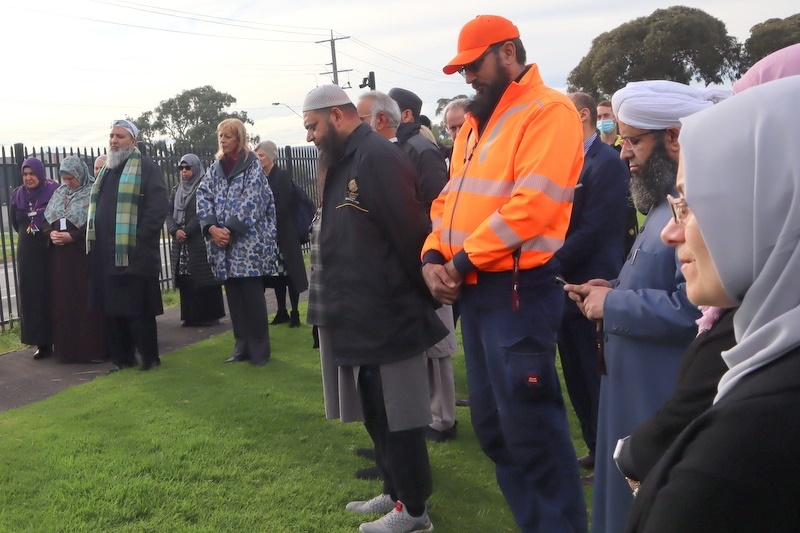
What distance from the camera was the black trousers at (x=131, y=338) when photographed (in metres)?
7.71

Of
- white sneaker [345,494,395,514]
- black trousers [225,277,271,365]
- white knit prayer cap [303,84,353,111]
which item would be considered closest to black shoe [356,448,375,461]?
white sneaker [345,494,395,514]

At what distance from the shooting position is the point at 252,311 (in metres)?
7.73

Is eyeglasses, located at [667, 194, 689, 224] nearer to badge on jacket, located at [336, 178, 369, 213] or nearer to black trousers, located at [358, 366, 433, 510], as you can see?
badge on jacket, located at [336, 178, 369, 213]

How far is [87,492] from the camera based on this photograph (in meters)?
4.59

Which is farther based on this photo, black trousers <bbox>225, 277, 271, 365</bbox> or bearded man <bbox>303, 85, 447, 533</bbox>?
black trousers <bbox>225, 277, 271, 365</bbox>

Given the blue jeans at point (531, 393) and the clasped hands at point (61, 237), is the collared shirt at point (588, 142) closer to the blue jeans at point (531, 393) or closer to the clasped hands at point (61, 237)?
the blue jeans at point (531, 393)

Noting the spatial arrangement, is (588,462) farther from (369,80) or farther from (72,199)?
(369,80)

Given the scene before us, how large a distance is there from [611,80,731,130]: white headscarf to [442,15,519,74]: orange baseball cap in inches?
25.8

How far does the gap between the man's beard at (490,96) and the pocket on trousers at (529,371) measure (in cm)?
101

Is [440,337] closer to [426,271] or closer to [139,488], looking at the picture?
[426,271]

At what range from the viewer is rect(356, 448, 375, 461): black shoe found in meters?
5.18

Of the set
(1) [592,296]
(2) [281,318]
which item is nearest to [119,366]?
(2) [281,318]

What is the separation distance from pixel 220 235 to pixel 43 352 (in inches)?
109

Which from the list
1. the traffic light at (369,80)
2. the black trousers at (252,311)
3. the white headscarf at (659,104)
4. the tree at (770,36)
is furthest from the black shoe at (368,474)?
the tree at (770,36)
